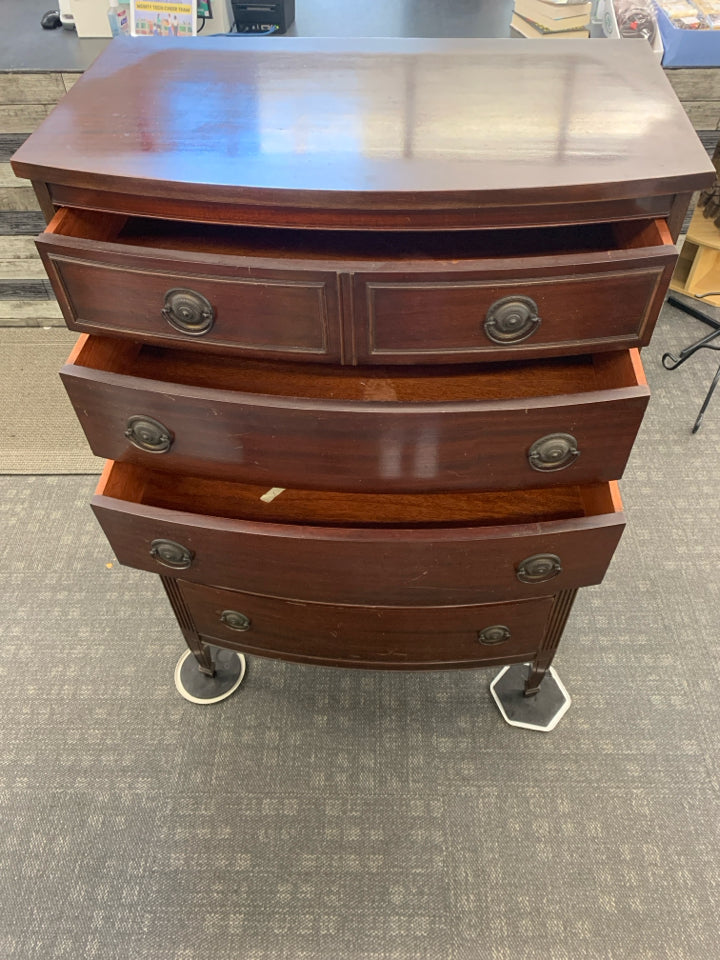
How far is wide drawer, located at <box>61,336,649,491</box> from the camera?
2.67ft

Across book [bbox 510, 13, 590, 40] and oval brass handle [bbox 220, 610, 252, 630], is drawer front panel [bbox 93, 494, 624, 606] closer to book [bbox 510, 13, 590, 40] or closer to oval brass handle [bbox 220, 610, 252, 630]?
oval brass handle [bbox 220, 610, 252, 630]

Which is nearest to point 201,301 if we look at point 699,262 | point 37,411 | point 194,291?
point 194,291

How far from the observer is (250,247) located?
2.79 feet

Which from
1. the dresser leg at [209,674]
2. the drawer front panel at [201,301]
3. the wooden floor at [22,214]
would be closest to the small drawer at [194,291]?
the drawer front panel at [201,301]

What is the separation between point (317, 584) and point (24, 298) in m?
1.29

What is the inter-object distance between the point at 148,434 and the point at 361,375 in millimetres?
250

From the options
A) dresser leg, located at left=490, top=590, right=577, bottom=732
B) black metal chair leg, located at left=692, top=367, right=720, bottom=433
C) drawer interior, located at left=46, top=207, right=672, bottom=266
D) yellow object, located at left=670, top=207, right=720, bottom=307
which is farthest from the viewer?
yellow object, located at left=670, top=207, right=720, bottom=307

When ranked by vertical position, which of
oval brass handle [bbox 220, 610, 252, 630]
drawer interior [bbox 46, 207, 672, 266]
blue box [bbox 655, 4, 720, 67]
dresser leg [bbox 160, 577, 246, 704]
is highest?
drawer interior [bbox 46, 207, 672, 266]

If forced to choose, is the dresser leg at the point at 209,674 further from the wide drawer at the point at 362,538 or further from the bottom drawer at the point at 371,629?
the wide drawer at the point at 362,538

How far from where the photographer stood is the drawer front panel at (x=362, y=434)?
2.66 ft

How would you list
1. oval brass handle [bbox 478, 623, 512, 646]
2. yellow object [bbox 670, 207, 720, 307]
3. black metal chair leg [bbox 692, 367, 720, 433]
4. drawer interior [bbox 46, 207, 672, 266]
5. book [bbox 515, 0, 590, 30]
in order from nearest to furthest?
1. drawer interior [bbox 46, 207, 672, 266]
2. oval brass handle [bbox 478, 623, 512, 646]
3. book [bbox 515, 0, 590, 30]
4. black metal chair leg [bbox 692, 367, 720, 433]
5. yellow object [bbox 670, 207, 720, 307]

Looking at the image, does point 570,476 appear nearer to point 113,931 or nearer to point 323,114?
point 323,114

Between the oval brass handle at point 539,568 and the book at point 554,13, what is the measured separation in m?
1.01

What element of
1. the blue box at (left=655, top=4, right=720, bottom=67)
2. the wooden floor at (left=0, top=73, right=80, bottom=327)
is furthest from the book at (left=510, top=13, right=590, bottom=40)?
the wooden floor at (left=0, top=73, right=80, bottom=327)
